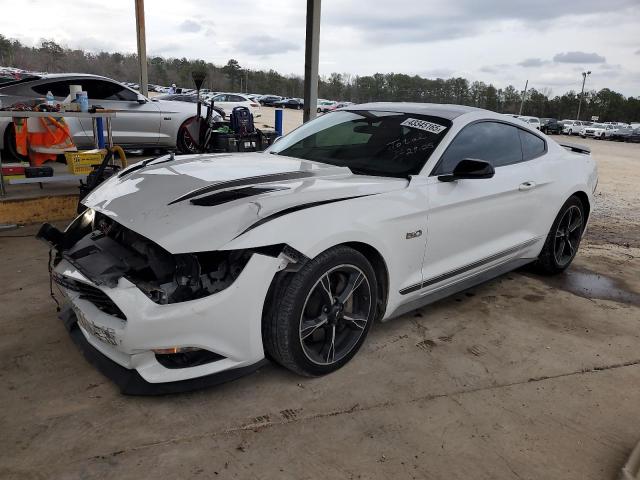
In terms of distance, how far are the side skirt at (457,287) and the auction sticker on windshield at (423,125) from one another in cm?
106

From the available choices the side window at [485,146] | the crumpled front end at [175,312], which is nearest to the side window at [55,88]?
the crumpled front end at [175,312]

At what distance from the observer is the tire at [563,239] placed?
4344mm

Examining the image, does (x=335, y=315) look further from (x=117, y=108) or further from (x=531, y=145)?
(x=117, y=108)

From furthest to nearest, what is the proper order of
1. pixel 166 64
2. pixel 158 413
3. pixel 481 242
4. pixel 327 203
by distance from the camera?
1. pixel 166 64
2. pixel 481 242
3. pixel 327 203
4. pixel 158 413

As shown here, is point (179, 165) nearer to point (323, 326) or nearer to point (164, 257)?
point (164, 257)

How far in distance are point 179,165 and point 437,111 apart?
1867 mm

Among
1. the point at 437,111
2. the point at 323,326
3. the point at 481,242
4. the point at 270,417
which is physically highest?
the point at 437,111

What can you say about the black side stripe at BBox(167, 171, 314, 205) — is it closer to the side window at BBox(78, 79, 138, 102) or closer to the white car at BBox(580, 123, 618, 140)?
the side window at BBox(78, 79, 138, 102)

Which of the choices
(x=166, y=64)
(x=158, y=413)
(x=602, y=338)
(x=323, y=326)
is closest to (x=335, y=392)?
(x=323, y=326)

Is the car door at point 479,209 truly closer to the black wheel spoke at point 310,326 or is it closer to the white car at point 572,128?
the black wheel spoke at point 310,326

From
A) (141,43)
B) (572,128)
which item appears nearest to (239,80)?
(572,128)

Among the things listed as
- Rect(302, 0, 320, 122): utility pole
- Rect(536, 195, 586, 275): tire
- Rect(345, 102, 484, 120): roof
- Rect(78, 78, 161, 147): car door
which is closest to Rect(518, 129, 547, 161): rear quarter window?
Rect(345, 102, 484, 120): roof

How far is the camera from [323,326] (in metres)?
2.67

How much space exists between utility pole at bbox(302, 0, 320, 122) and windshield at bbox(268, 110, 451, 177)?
3223mm
